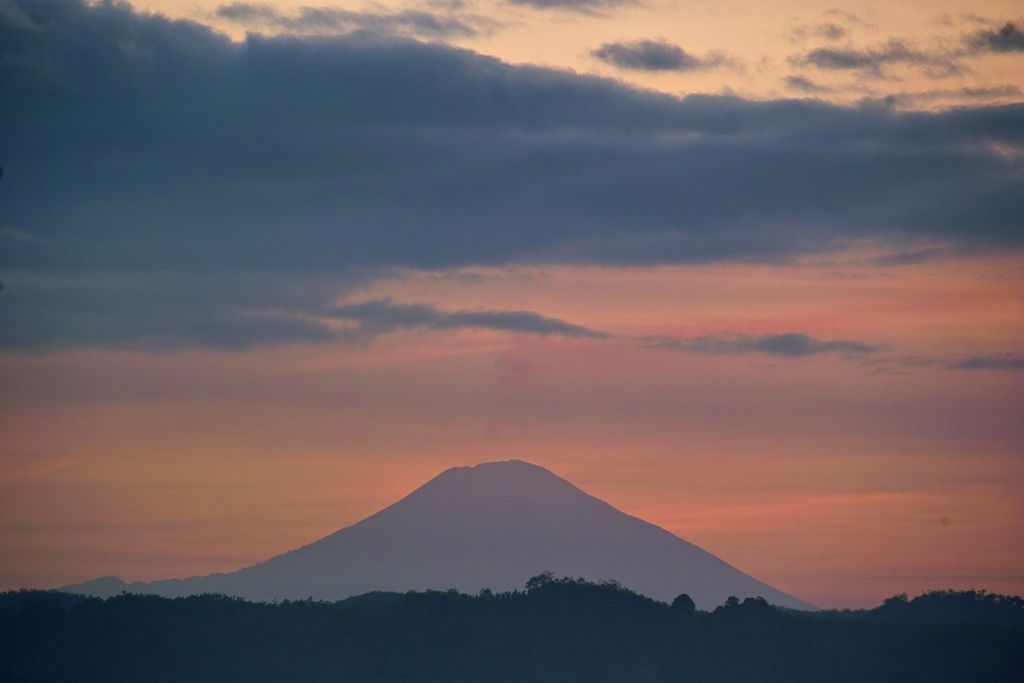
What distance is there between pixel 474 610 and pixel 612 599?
1564cm

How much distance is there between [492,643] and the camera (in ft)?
435

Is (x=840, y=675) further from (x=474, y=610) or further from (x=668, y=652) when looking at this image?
(x=474, y=610)

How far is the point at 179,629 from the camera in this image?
13125 cm

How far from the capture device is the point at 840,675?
5128 inches

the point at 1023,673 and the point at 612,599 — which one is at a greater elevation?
the point at 612,599

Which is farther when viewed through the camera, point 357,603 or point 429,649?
point 357,603

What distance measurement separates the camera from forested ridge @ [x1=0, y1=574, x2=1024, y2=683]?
420 ft

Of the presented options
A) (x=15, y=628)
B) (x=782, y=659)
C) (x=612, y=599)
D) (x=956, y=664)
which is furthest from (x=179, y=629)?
(x=956, y=664)

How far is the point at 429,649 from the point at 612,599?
2125 cm

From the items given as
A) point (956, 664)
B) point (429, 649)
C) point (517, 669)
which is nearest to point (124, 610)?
point (429, 649)

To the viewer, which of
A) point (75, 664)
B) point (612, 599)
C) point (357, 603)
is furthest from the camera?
point (357, 603)

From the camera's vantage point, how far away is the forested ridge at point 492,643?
128m

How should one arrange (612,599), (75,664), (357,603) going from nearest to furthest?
(75,664) < (612,599) < (357,603)

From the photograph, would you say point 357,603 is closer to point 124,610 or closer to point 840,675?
point 124,610
